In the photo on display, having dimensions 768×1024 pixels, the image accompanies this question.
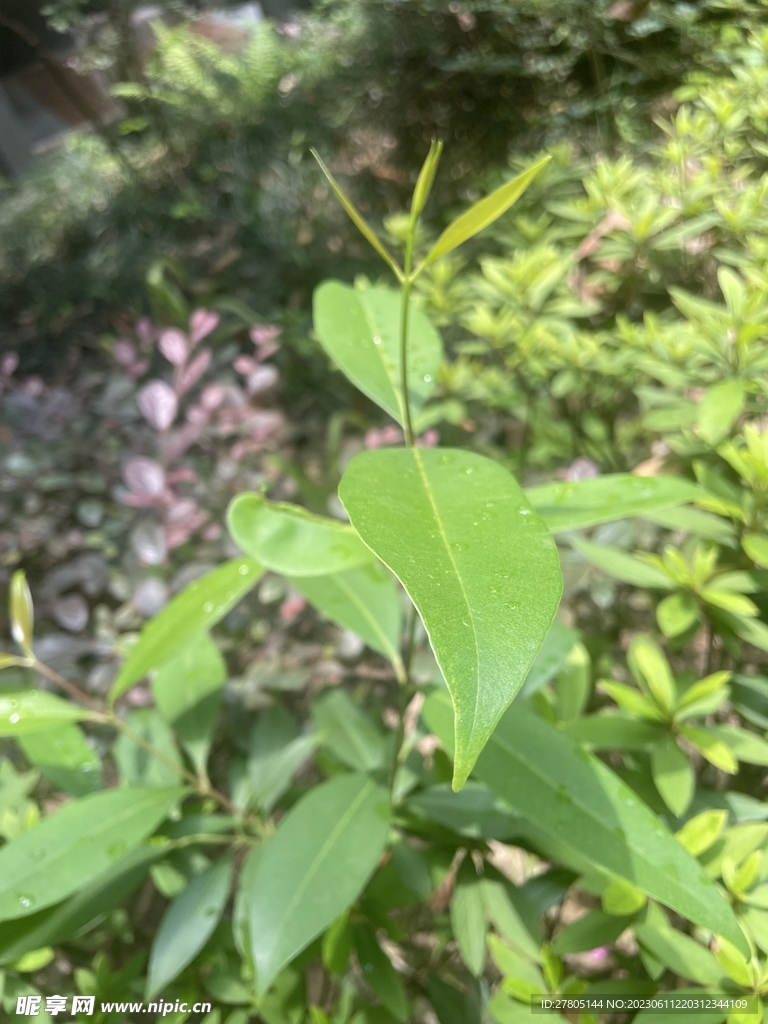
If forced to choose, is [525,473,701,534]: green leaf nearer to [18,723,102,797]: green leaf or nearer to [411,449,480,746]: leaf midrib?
[411,449,480,746]: leaf midrib

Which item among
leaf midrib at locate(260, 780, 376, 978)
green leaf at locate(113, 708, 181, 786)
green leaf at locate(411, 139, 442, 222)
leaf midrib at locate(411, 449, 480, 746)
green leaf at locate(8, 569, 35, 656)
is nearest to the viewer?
leaf midrib at locate(411, 449, 480, 746)

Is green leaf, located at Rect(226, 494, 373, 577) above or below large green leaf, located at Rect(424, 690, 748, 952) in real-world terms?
above

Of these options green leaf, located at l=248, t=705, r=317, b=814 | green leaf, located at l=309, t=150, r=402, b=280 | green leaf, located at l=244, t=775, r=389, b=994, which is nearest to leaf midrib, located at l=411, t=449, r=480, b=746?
green leaf, located at l=309, t=150, r=402, b=280

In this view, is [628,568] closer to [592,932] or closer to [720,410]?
[720,410]

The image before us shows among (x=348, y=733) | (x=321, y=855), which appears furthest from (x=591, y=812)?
(x=348, y=733)

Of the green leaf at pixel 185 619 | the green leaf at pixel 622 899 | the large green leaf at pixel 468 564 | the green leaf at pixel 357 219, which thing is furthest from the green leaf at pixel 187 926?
the green leaf at pixel 357 219

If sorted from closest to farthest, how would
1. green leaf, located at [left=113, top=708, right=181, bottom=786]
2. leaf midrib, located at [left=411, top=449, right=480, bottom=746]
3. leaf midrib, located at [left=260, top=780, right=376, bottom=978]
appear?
leaf midrib, located at [left=411, top=449, right=480, bottom=746] → leaf midrib, located at [left=260, top=780, right=376, bottom=978] → green leaf, located at [left=113, top=708, right=181, bottom=786]

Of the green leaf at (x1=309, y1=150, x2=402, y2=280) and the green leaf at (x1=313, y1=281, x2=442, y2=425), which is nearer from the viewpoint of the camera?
the green leaf at (x1=309, y1=150, x2=402, y2=280)

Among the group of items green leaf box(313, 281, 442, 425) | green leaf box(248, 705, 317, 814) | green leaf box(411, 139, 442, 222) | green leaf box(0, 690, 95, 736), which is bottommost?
green leaf box(248, 705, 317, 814)
